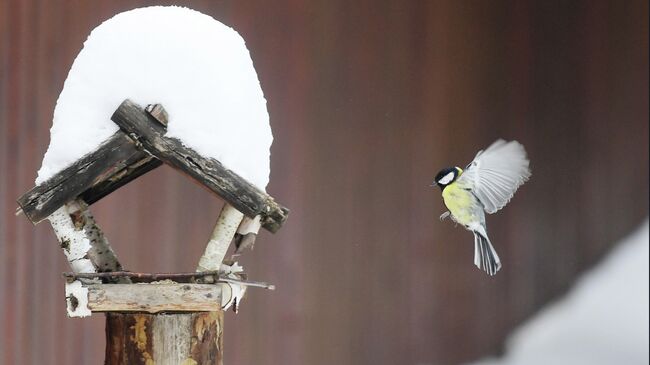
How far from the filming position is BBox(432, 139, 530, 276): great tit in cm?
220

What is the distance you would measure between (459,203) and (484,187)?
74mm

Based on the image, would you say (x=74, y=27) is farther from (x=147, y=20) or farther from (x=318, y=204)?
(x=147, y=20)

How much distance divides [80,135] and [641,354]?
3.59 metres

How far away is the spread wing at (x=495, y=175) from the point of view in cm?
219

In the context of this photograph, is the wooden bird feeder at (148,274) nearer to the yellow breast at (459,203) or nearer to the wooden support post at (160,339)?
the wooden support post at (160,339)

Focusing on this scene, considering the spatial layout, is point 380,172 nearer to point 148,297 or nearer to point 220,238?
point 220,238

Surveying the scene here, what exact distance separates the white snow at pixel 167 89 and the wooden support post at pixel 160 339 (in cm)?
30

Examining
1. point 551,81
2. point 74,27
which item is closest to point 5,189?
point 74,27

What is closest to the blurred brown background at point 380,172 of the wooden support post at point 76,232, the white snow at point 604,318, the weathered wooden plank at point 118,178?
the white snow at point 604,318

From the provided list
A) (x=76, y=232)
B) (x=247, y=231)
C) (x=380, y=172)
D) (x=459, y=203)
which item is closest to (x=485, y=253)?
(x=459, y=203)

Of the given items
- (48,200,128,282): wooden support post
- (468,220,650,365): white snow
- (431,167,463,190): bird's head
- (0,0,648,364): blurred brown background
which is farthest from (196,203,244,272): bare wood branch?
(468,220,650,365): white snow

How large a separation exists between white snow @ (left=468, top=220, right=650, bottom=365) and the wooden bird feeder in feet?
9.44

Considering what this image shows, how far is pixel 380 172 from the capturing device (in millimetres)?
4141

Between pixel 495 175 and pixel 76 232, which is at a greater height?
pixel 495 175
